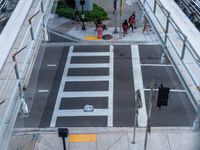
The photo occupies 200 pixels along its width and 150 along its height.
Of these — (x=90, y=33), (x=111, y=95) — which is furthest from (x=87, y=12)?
(x=111, y=95)

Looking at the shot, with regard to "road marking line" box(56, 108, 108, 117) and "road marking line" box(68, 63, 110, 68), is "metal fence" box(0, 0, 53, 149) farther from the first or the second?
"road marking line" box(68, 63, 110, 68)

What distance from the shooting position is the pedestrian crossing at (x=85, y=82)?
1831 centimetres

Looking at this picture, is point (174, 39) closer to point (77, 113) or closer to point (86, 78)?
point (77, 113)

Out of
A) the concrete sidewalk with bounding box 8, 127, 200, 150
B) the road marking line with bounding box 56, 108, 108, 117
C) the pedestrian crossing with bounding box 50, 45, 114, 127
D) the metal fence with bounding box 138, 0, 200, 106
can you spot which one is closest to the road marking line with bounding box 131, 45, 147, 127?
the concrete sidewalk with bounding box 8, 127, 200, 150

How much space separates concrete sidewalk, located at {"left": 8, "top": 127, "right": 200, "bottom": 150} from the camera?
631 inches

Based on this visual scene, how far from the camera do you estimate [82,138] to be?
652 inches

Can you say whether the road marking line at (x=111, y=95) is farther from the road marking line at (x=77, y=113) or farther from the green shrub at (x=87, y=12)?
the green shrub at (x=87, y=12)

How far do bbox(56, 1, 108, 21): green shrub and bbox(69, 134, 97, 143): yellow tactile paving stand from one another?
1429 centimetres

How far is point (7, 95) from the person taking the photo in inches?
401

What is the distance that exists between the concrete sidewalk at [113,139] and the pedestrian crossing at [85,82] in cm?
88

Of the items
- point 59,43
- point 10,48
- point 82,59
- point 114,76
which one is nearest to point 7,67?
point 10,48

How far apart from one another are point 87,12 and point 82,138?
1511 centimetres

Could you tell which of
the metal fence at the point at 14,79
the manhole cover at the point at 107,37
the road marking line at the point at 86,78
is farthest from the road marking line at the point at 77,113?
the manhole cover at the point at 107,37

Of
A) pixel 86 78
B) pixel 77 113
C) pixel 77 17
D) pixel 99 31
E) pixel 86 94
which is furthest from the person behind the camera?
pixel 77 17
